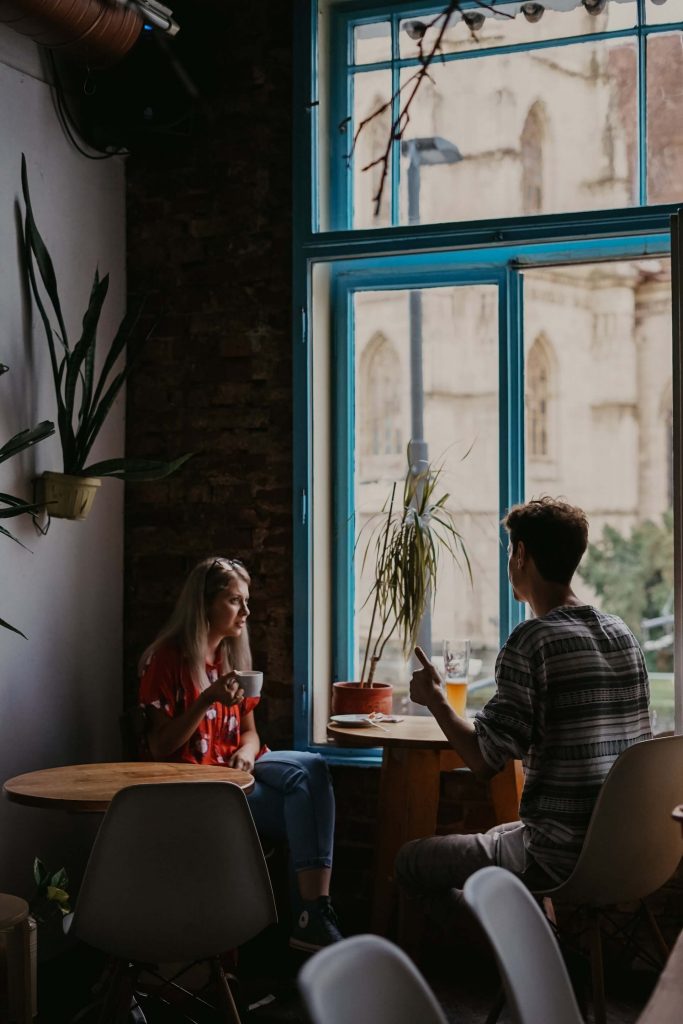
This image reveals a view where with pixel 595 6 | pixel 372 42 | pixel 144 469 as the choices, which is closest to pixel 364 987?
pixel 144 469

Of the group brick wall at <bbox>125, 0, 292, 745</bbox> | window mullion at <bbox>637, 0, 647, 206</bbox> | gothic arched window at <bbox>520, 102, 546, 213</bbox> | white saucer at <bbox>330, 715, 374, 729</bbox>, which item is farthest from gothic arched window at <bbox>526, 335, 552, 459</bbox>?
white saucer at <bbox>330, 715, 374, 729</bbox>

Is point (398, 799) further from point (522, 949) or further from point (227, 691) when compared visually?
point (522, 949)

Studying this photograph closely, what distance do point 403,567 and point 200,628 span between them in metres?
0.78

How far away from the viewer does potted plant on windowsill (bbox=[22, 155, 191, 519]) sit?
13.0 feet

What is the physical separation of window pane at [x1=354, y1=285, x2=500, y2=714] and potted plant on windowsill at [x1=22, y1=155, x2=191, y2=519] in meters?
0.80

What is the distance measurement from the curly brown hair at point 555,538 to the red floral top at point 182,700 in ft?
3.70

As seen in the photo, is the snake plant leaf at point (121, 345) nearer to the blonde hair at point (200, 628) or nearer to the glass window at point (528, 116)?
the blonde hair at point (200, 628)

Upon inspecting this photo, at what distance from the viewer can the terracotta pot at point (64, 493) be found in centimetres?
395

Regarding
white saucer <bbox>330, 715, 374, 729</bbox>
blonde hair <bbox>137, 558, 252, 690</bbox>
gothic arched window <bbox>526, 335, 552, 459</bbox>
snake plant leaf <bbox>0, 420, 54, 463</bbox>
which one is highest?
gothic arched window <bbox>526, 335, 552, 459</bbox>

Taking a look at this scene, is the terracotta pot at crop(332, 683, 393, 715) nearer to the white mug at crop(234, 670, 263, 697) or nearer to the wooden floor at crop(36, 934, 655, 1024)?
the white mug at crop(234, 670, 263, 697)

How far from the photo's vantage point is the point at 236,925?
2.76m

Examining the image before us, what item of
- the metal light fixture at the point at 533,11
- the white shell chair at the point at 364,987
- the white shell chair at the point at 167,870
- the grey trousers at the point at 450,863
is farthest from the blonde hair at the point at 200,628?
the white shell chair at the point at 364,987

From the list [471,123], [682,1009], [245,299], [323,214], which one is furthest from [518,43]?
[682,1009]

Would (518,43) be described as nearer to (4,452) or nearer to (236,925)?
(4,452)
